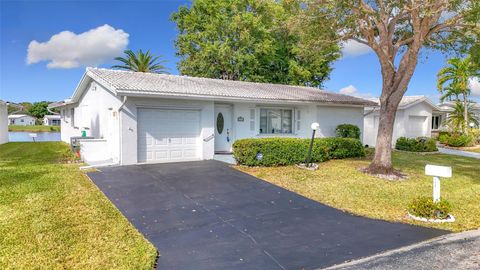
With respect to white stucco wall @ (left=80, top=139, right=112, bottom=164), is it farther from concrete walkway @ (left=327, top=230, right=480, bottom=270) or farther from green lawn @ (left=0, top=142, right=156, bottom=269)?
concrete walkway @ (left=327, top=230, right=480, bottom=270)

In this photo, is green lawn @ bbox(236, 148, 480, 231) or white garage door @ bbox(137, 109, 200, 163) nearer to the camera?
green lawn @ bbox(236, 148, 480, 231)

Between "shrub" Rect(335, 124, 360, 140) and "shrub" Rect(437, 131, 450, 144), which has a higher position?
"shrub" Rect(335, 124, 360, 140)

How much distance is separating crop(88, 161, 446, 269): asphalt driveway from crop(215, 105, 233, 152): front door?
16.0 feet

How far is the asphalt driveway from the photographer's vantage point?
482 centimetres

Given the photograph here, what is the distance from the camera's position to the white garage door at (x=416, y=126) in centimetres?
2447

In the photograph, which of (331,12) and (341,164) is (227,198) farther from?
(331,12)

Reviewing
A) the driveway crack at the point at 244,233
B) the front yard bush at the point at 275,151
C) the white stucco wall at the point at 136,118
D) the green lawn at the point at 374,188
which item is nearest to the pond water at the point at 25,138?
the white stucco wall at the point at 136,118

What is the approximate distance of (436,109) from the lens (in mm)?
26453

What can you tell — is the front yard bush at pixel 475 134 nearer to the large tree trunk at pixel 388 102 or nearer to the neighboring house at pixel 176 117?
the neighboring house at pixel 176 117

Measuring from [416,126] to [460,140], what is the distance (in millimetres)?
3081

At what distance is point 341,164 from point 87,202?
10042 millimetres

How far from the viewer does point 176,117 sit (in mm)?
12852

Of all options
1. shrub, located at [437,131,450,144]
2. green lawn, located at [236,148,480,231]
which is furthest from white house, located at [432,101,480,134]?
green lawn, located at [236,148,480,231]

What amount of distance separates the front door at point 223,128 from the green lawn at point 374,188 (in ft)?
10.0
